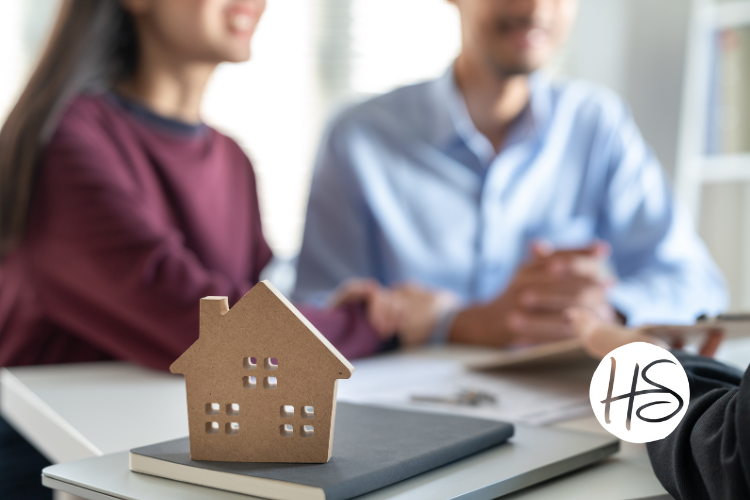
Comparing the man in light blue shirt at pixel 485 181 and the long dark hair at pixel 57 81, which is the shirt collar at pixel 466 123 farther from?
the long dark hair at pixel 57 81

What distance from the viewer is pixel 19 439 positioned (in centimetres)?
98

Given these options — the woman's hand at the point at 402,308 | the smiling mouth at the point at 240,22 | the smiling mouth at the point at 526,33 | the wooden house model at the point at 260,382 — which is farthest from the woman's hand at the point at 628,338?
the smiling mouth at the point at 526,33

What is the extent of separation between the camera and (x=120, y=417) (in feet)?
2.13

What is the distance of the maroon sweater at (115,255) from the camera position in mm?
919

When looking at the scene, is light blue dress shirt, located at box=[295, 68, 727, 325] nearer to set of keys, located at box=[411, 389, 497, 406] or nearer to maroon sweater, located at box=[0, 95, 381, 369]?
maroon sweater, located at box=[0, 95, 381, 369]

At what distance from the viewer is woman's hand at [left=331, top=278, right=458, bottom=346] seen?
3.60ft

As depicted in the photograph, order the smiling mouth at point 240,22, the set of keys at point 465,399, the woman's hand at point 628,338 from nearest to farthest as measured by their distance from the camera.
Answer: the woman's hand at point 628,338 < the set of keys at point 465,399 < the smiling mouth at point 240,22

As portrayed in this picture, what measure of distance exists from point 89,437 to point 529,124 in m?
1.24

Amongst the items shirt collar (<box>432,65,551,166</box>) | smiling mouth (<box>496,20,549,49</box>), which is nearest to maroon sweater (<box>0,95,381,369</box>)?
shirt collar (<box>432,65,551,166</box>)

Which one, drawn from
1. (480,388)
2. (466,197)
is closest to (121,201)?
(480,388)

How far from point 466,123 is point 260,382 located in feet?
4.11

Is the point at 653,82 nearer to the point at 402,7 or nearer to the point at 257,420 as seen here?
the point at 402,7

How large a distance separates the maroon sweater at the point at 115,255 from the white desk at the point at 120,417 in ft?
0.21

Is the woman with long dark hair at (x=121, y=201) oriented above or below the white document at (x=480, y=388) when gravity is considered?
above
